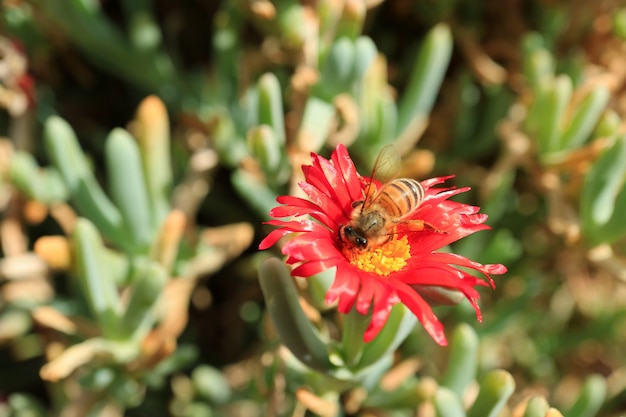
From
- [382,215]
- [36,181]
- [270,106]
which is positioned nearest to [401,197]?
[382,215]

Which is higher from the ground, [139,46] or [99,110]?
[139,46]

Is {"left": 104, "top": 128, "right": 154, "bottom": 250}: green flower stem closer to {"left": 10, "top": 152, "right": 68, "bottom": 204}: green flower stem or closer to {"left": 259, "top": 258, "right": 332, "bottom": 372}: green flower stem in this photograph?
{"left": 10, "top": 152, "right": 68, "bottom": 204}: green flower stem

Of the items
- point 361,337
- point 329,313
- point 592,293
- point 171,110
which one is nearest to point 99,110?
point 171,110

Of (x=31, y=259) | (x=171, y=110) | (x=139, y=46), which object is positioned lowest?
(x=31, y=259)

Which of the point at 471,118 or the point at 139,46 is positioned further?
the point at 471,118

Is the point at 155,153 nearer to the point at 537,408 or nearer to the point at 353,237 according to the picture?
the point at 353,237

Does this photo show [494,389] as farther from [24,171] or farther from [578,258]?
[24,171]

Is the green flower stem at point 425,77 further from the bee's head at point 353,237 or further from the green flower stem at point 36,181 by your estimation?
the green flower stem at point 36,181

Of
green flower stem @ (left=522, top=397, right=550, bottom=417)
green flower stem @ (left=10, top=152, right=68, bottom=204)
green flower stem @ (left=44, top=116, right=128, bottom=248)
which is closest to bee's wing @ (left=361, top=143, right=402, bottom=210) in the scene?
green flower stem @ (left=522, top=397, right=550, bottom=417)

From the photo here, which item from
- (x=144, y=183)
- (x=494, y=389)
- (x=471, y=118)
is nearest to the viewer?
(x=494, y=389)
